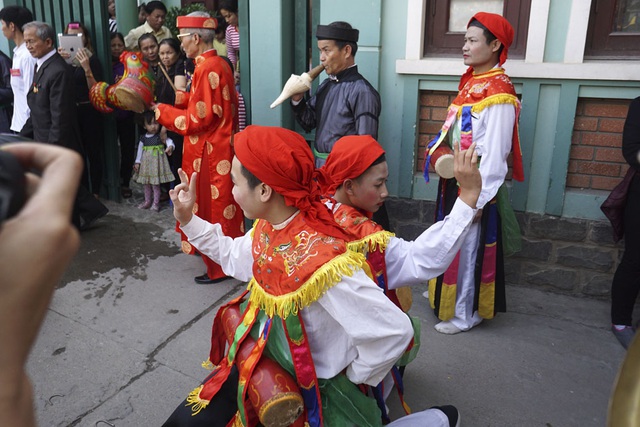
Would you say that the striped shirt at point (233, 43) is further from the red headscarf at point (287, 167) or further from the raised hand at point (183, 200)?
the red headscarf at point (287, 167)

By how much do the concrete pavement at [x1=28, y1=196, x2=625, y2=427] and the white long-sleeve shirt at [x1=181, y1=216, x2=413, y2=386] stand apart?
1131mm

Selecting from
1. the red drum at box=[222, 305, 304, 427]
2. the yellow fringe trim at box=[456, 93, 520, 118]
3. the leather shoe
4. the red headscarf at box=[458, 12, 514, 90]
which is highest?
the red headscarf at box=[458, 12, 514, 90]

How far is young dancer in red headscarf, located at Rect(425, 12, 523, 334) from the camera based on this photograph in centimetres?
331

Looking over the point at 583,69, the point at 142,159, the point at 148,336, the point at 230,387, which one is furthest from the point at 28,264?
the point at 142,159

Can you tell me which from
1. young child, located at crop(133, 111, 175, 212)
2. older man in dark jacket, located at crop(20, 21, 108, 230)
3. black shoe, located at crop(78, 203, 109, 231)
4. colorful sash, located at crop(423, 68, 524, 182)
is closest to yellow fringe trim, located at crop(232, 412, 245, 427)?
colorful sash, located at crop(423, 68, 524, 182)

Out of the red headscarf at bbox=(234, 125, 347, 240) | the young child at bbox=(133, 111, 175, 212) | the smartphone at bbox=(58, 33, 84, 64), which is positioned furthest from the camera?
the young child at bbox=(133, 111, 175, 212)

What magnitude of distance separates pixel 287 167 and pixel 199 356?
6.24 ft

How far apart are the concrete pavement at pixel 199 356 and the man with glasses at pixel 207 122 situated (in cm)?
57

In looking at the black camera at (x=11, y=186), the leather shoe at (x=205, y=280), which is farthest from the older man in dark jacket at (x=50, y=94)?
the black camera at (x=11, y=186)

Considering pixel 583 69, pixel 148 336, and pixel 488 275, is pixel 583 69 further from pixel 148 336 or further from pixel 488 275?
pixel 148 336

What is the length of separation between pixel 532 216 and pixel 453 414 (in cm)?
222

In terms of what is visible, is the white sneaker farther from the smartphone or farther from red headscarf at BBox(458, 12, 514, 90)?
the smartphone

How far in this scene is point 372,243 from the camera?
A: 7.42 ft

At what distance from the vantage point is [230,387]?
6.79 feet
